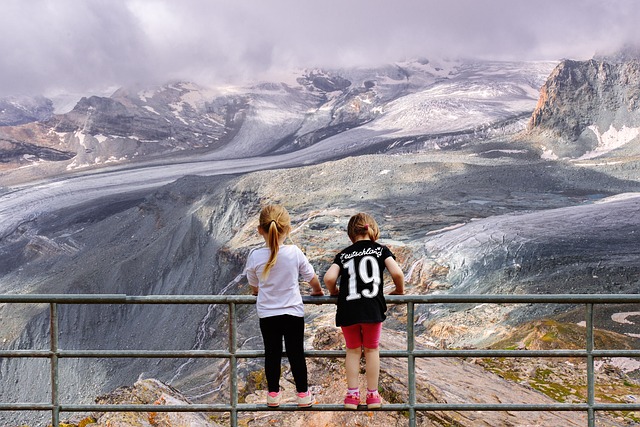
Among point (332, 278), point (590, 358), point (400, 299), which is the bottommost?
point (590, 358)

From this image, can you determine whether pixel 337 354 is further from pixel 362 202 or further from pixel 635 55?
pixel 635 55

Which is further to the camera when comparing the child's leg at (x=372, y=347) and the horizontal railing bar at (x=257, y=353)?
the child's leg at (x=372, y=347)

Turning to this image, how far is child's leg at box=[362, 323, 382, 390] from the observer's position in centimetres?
388

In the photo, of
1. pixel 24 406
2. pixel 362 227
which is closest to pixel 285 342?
pixel 362 227

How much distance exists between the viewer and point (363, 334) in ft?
12.9

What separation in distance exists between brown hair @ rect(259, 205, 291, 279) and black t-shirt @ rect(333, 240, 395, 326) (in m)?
0.35

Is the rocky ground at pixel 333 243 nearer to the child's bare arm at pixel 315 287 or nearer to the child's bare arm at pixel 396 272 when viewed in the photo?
the child's bare arm at pixel 315 287

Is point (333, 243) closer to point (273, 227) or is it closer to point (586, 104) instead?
point (586, 104)

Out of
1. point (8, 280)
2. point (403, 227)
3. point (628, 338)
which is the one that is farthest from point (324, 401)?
point (8, 280)

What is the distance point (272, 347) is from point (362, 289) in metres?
0.64

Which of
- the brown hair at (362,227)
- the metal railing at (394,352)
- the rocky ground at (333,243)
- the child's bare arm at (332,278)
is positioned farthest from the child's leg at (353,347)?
the rocky ground at (333,243)

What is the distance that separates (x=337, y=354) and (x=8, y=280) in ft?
150

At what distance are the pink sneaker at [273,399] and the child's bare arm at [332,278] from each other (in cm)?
69

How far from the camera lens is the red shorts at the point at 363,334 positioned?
388cm
